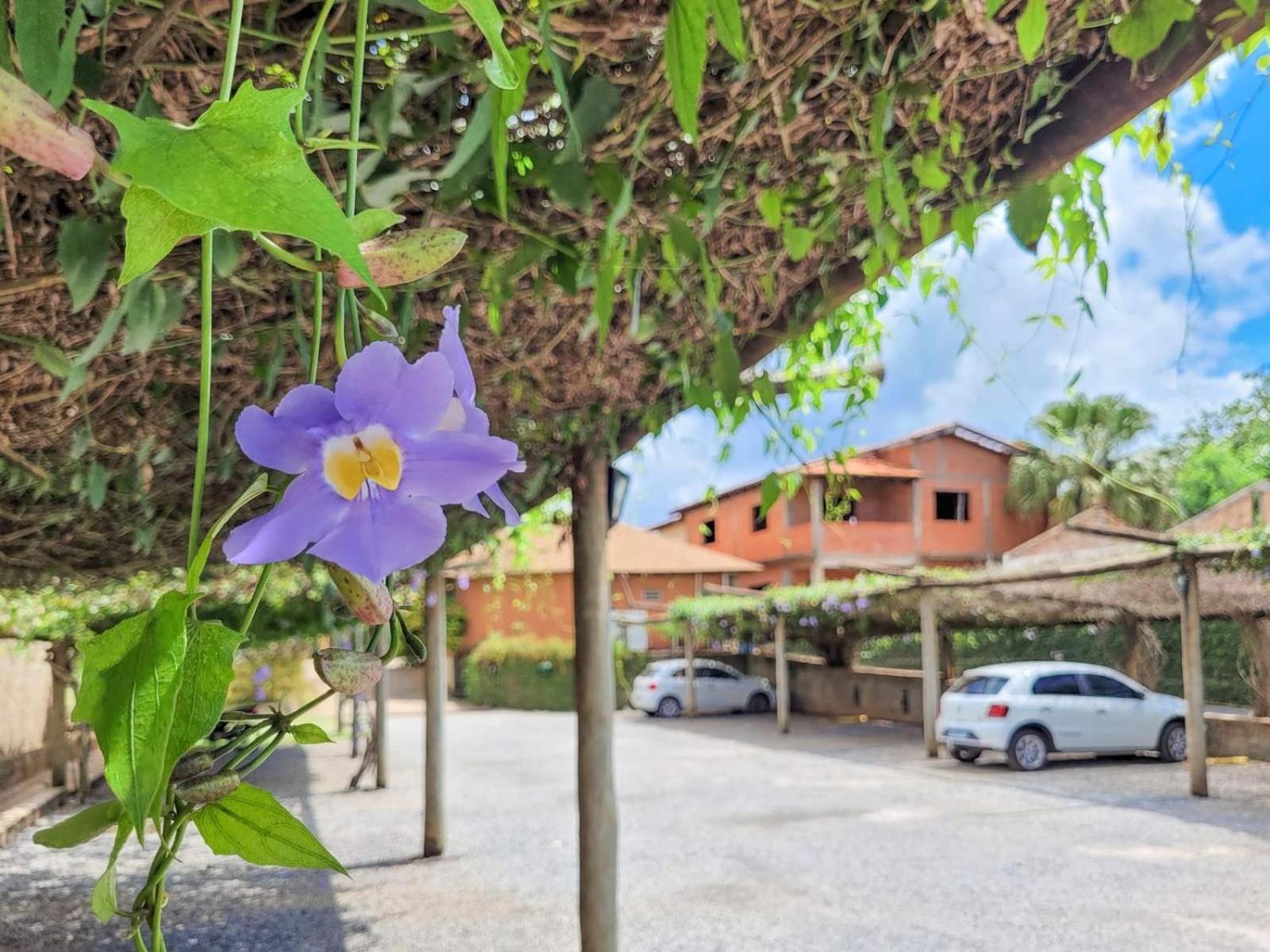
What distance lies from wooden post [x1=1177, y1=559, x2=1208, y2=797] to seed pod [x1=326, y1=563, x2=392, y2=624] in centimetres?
1080

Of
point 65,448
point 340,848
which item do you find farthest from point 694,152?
point 340,848

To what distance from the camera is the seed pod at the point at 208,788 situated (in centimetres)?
30

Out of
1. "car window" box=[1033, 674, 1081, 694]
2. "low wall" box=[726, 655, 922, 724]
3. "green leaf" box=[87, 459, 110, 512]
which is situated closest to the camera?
"green leaf" box=[87, 459, 110, 512]

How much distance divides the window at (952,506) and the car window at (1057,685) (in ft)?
51.2

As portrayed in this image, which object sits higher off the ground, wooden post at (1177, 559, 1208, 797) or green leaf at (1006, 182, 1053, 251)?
green leaf at (1006, 182, 1053, 251)

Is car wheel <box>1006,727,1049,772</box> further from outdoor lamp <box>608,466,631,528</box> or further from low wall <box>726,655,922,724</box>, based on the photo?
outdoor lamp <box>608,466,631,528</box>

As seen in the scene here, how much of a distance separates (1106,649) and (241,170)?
19.5m

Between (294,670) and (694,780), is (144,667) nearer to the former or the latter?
(694,780)

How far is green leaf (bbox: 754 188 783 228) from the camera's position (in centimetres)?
151

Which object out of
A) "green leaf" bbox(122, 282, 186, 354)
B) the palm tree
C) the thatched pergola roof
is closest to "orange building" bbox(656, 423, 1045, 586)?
the palm tree

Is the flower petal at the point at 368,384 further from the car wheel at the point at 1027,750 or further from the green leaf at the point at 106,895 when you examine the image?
the car wheel at the point at 1027,750

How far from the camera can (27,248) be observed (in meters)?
1.26

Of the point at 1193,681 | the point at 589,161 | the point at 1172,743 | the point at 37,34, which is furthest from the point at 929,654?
the point at 37,34

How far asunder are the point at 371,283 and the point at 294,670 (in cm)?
1747
